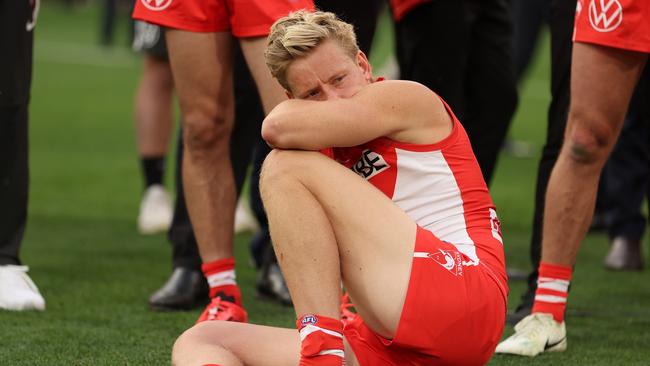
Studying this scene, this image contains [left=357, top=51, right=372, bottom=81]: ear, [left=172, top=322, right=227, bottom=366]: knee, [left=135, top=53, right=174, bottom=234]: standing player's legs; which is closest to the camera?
[left=172, top=322, right=227, bottom=366]: knee

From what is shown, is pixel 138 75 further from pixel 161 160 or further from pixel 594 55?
pixel 594 55

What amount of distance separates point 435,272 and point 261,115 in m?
2.00

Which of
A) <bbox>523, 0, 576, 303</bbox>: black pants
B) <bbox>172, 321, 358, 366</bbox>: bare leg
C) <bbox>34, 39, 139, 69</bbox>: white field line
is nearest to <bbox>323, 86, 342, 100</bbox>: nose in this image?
<bbox>172, 321, 358, 366</bbox>: bare leg

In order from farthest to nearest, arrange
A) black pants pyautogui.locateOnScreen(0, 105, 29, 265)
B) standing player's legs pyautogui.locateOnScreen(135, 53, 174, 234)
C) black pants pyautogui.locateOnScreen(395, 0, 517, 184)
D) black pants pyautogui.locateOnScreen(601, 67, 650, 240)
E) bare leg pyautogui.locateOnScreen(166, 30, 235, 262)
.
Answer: standing player's legs pyautogui.locateOnScreen(135, 53, 174, 234) < black pants pyautogui.locateOnScreen(601, 67, 650, 240) < black pants pyautogui.locateOnScreen(395, 0, 517, 184) < black pants pyautogui.locateOnScreen(0, 105, 29, 265) < bare leg pyautogui.locateOnScreen(166, 30, 235, 262)

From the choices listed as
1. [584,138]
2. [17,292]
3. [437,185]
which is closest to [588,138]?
[584,138]

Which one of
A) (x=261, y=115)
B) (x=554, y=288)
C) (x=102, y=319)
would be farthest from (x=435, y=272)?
(x=261, y=115)

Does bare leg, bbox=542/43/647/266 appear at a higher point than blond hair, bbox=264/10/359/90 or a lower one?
lower

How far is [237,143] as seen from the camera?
475 cm

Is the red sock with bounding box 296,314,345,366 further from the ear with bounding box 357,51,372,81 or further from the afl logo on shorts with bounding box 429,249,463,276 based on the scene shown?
the ear with bounding box 357,51,372,81

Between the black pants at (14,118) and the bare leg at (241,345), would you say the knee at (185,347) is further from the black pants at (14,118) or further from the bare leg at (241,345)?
the black pants at (14,118)

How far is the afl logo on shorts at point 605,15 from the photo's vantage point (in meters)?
3.65

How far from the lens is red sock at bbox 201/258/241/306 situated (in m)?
4.09

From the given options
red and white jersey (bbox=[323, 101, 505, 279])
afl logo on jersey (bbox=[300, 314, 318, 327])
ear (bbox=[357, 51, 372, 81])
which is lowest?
afl logo on jersey (bbox=[300, 314, 318, 327])

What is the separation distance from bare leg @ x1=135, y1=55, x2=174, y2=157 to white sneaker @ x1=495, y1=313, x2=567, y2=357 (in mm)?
2932
